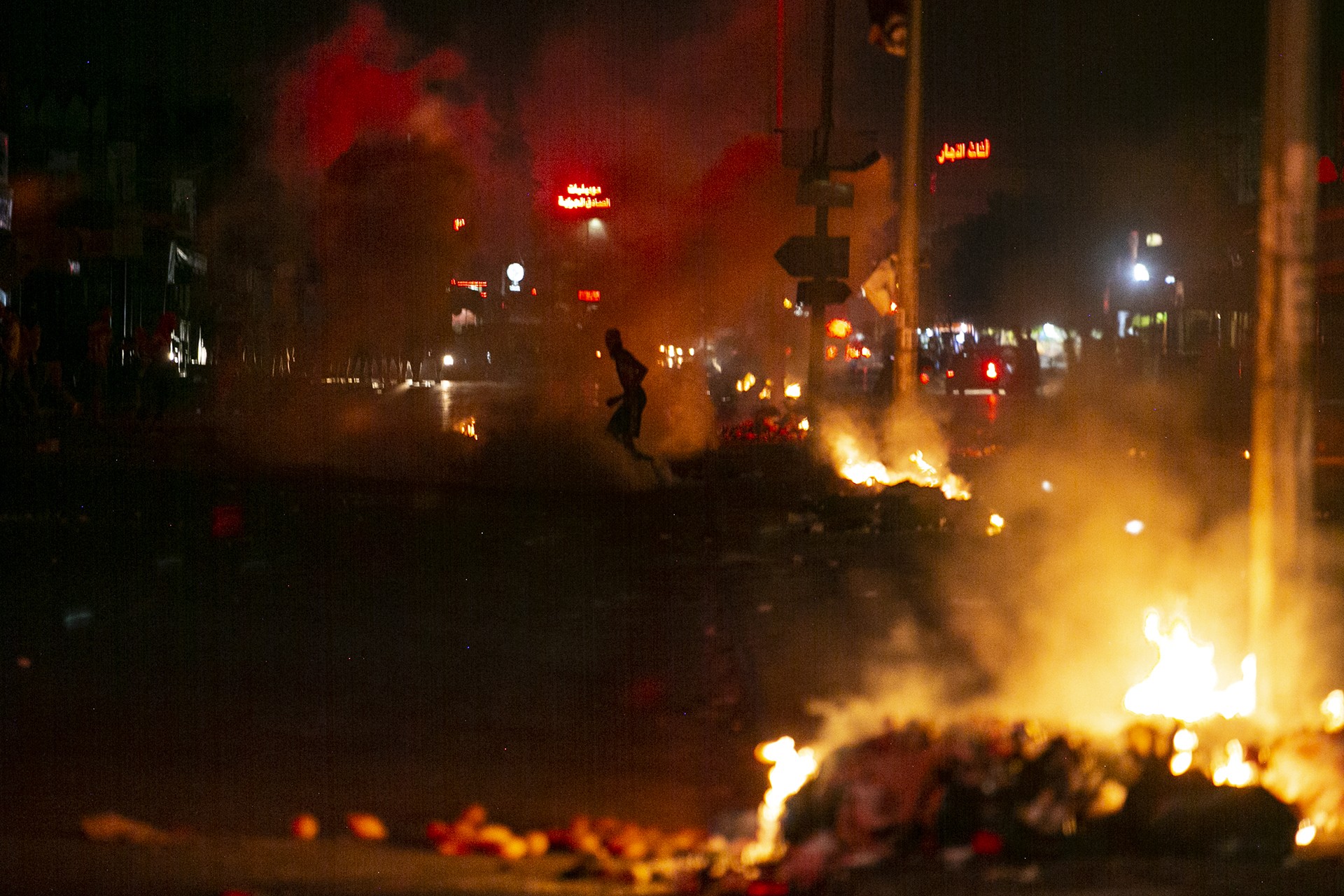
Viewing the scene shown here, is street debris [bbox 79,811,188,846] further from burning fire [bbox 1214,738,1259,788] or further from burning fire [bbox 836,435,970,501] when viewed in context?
burning fire [bbox 836,435,970,501]

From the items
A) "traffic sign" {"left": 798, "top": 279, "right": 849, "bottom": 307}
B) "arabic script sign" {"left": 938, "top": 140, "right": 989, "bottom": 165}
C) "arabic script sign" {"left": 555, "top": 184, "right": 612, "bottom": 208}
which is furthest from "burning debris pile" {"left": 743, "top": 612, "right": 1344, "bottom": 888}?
"arabic script sign" {"left": 938, "top": 140, "right": 989, "bottom": 165}

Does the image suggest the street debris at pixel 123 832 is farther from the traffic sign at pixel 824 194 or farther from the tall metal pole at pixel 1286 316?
the traffic sign at pixel 824 194

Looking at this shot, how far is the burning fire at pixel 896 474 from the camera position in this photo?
46.5 feet

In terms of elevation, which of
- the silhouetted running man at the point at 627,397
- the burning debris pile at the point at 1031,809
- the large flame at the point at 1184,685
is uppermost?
the silhouetted running man at the point at 627,397

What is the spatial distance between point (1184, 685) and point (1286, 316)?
1.31 m

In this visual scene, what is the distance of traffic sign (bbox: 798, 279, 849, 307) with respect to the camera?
1958 centimetres

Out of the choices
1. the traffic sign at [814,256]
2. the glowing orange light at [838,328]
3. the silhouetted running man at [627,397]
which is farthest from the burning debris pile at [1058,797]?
the glowing orange light at [838,328]

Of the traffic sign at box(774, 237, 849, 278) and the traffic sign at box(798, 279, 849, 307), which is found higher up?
the traffic sign at box(774, 237, 849, 278)

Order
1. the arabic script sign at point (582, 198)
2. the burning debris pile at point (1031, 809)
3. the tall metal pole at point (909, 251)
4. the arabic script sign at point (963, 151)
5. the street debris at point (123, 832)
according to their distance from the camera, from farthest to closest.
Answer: the arabic script sign at point (963, 151) < the arabic script sign at point (582, 198) < the tall metal pole at point (909, 251) < the street debris at point (123, 832) < the burning debris pile at point (1031, 809)

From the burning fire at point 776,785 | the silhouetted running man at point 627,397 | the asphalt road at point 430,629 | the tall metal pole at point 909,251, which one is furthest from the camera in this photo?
the silhouetted running man at point 627,397

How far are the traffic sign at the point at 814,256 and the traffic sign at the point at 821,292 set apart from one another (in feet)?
0.36

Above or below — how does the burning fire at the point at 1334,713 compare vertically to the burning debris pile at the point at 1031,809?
above

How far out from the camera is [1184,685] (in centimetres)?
536

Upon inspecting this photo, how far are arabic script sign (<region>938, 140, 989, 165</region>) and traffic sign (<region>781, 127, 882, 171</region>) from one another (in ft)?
A: 91.4
